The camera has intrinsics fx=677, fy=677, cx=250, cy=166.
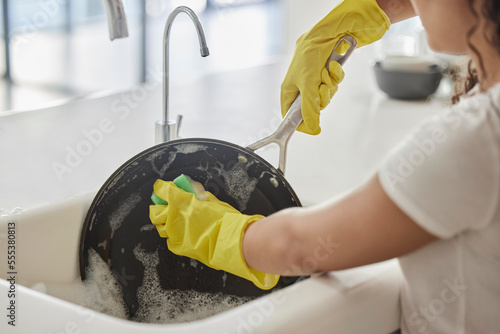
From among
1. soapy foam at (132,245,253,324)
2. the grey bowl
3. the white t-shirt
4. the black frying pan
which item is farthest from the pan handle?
the grey bowl

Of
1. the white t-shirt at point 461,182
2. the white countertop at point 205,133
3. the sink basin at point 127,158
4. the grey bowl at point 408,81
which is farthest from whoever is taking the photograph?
the grey bowl at point 408,81

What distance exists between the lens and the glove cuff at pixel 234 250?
2.59 ft

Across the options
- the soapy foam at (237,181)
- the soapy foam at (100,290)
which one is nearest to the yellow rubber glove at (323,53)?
the soapy foam at (237,181)

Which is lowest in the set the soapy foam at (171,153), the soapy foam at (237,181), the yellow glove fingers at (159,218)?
the yellow glove fingers at (159,218)

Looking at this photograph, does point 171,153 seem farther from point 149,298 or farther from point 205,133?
point 205,133

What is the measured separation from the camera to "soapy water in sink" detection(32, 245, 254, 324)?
100 centimetres

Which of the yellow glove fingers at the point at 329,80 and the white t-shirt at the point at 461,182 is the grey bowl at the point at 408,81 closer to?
the yellow glove fingers at the point at 329,80

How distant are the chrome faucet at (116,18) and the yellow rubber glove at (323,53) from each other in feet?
0.99

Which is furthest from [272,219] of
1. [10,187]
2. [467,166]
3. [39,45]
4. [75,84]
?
A: [39,45]

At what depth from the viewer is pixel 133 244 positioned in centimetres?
101

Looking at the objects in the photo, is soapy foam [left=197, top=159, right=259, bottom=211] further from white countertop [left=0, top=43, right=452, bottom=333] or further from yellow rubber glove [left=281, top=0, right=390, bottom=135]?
white countertop [left=0, top=43, right=452, bottom=333]

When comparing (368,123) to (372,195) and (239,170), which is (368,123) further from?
(372,195)

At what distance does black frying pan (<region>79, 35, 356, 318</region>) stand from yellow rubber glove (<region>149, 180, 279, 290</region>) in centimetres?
4

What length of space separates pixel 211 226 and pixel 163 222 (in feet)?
0.38
